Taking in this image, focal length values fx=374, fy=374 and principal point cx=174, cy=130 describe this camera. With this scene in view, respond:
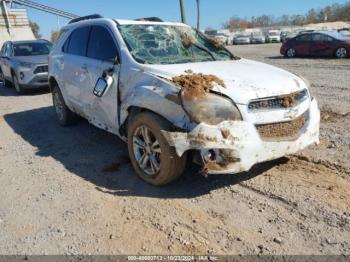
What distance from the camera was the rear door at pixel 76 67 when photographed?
567 centimetres

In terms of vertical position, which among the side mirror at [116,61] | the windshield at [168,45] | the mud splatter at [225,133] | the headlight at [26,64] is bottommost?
the headlight at [26,64]

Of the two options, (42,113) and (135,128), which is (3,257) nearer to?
(135,128)

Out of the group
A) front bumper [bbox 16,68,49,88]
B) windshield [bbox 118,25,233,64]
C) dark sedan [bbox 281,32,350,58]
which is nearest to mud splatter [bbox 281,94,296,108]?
windshield [bbox 118,25,233,64]

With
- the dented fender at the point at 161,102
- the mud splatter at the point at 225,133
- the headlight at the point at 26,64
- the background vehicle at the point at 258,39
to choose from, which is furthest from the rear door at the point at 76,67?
the background vehicle at the point at 258,39

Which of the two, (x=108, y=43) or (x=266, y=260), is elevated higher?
(x=108, y=43)

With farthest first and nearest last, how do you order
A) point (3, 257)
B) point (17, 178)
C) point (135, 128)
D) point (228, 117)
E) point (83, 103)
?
point (83, 103), point (17, 178), point (135, 128), point (228, 117), point (3, 257)

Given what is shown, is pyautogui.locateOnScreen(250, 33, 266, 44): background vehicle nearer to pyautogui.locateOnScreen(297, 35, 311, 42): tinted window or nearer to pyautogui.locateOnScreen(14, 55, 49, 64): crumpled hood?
pyautogui.locateOnScreen(297, 35, 311, 42): tinted window

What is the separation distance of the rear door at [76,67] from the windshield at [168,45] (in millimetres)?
1007

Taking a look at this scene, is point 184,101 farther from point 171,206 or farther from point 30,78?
point 30,78

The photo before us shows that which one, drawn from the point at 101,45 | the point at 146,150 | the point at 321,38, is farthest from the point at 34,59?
the point at 321,38

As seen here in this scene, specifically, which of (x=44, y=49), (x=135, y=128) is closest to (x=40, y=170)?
(x=135, y=128)

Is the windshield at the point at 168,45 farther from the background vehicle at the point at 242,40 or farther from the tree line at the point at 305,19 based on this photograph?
the tree line at the point at 305,19

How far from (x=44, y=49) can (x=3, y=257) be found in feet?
34.9

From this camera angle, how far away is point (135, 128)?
4.29 m
